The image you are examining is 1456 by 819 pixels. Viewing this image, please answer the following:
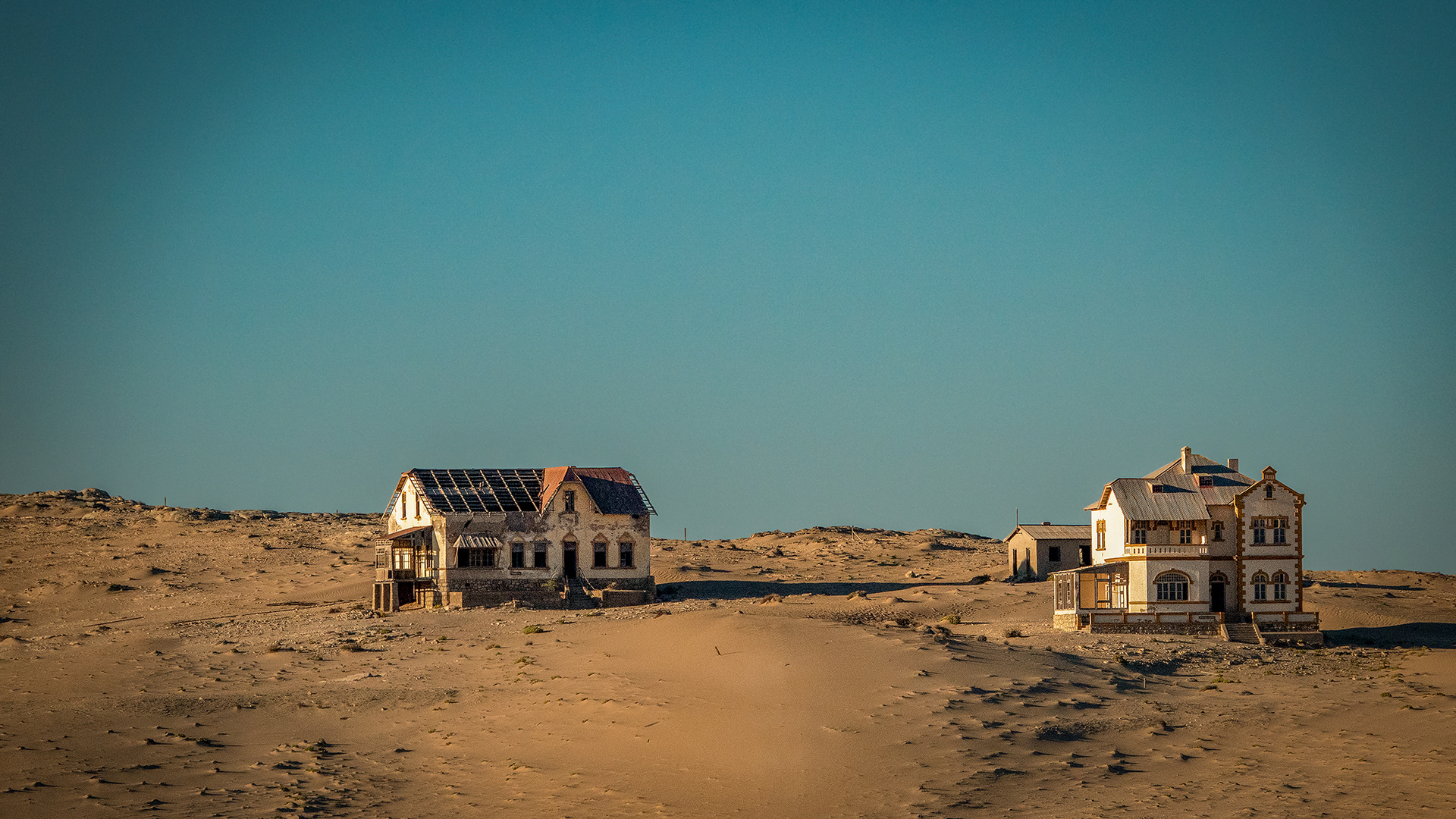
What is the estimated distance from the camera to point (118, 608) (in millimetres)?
61094

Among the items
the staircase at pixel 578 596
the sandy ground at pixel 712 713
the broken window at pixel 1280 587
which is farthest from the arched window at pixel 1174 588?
the staircase at pixel 578 596

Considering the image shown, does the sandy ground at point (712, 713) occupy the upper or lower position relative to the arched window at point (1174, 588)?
lower

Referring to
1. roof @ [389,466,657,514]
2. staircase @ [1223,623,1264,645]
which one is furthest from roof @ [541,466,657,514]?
staircase @ [1223,623,1264,645]

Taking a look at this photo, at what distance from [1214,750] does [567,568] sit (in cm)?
3384

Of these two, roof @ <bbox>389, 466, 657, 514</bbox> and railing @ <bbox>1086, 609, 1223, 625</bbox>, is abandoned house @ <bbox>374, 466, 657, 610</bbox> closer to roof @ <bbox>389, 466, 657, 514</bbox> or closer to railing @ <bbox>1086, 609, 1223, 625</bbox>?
roof @ <bbox>389, 466, 657, 514</bbox>

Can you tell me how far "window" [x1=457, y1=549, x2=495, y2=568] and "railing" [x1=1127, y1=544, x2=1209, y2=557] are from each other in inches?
1087

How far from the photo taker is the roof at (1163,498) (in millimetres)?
53344

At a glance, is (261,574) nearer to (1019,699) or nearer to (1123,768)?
(1019,699)

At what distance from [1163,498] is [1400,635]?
13044 millimetres

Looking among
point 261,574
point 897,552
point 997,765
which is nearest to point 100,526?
point 261,574

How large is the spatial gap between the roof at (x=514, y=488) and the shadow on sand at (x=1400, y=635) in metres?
30.4

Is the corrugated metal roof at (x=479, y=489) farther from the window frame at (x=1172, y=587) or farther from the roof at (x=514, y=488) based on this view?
the window frame at (x=1172, y=587)

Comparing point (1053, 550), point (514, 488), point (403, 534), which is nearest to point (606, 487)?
point (514, 488)

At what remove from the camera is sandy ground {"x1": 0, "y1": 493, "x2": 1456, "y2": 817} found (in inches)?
1170
